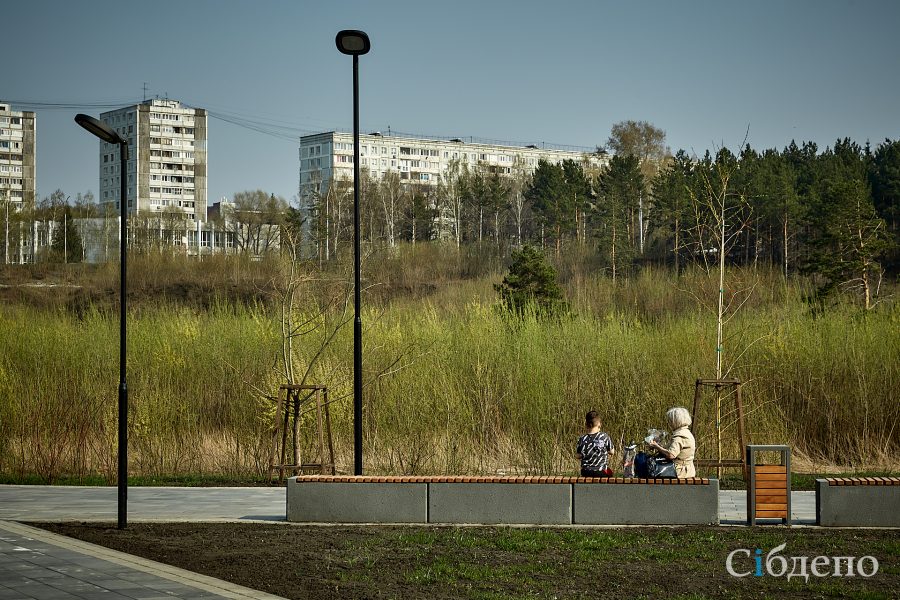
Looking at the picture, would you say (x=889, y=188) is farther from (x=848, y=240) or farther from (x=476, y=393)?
(x=476, y=393)

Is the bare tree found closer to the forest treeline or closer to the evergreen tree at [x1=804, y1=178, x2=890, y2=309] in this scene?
the forest treeline

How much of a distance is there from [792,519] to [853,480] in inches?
35.7

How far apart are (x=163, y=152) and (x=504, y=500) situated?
441 feet

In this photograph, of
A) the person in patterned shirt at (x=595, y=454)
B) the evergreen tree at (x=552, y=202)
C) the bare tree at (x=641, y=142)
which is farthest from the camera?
the bare tree at (x=641, y=142)

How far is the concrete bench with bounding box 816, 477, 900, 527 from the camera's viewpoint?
10.8m

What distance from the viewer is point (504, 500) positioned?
11148 mm

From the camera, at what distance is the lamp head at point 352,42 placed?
13.8m

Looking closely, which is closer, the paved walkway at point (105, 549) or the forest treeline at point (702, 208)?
the paved walkway at point (105, 549)

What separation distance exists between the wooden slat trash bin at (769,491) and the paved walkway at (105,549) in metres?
0.34

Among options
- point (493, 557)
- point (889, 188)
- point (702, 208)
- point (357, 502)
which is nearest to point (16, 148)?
point (889, 188)

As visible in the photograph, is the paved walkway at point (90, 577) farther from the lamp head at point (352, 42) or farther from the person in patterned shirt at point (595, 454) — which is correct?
the lamp head at point (352, 42)

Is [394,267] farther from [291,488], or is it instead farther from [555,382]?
[291,488]

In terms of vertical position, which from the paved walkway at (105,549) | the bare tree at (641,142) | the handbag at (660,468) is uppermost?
the bare tree at (641,142)

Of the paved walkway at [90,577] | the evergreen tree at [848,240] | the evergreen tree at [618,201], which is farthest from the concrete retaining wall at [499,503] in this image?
the evergreen tree at [618,201]
